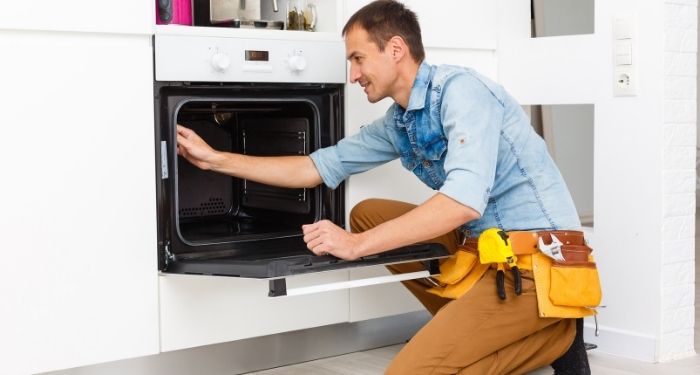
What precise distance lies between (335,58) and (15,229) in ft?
3.39

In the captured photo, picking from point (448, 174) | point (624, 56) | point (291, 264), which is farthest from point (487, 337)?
point (624, 56)

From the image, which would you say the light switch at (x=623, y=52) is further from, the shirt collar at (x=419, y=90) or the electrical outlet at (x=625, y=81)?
the shirt collar at (x=419, y=90)

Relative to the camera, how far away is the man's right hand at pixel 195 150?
2688 mm

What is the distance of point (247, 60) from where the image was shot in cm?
269

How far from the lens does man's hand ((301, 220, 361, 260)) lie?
241cm

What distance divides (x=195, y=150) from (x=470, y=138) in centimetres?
75

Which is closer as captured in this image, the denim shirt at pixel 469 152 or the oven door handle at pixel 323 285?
the oven door handle at pixel 323 285

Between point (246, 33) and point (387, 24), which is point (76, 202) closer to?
point (246, 33)

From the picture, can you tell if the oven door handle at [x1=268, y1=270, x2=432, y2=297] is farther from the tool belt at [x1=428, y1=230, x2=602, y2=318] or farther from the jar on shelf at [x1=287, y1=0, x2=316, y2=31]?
the jar on shelf at [x1=287, y1=0, x2=316, y2=31]

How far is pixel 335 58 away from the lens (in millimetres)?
2893

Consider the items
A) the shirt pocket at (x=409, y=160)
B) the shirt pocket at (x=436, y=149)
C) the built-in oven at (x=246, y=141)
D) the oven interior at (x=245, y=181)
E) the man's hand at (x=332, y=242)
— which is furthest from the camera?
the oven interior at (x=245, y=181)

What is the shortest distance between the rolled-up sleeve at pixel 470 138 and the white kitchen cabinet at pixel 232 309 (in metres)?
0.64

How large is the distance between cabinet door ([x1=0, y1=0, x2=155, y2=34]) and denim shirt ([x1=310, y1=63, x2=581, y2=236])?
0.65m

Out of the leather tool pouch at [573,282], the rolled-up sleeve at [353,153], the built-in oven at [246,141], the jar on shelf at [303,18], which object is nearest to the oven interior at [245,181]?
the built-in oven at [246,141]
